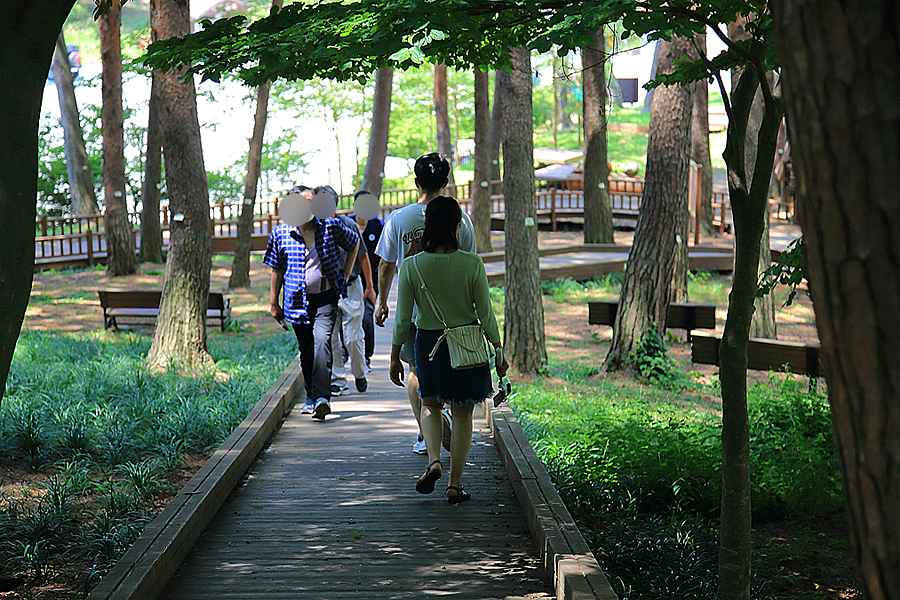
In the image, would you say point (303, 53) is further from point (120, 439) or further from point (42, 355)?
point (42, 355)

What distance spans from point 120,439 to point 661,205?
304 inches

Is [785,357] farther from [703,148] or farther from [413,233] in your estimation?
[703,148]

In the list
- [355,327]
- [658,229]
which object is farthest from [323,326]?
[658,229]

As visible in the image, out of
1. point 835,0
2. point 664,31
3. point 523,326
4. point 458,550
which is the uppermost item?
point 664,31

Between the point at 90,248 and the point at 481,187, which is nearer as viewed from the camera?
the point at 481,187

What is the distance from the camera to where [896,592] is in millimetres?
1578

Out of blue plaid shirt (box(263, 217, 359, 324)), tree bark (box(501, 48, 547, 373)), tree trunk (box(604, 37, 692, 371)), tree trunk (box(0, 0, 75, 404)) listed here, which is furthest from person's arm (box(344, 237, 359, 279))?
tree trunk (box(604, 37, 692, 371))

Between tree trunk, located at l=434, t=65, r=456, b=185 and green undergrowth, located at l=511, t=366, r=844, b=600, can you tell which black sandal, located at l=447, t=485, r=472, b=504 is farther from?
tree trunk, located at l=434, t=65, r=456, b=185

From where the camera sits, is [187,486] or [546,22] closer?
[546,22]

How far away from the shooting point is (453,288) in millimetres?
5176

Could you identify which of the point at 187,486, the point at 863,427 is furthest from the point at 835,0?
the point at 187,486

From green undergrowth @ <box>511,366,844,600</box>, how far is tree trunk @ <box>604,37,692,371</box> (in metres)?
2.99

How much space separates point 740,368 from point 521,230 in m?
6.49

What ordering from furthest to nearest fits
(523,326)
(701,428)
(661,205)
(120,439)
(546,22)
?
(661,205) → (523,326) → (701,428) → (120,439) → (546,22)
